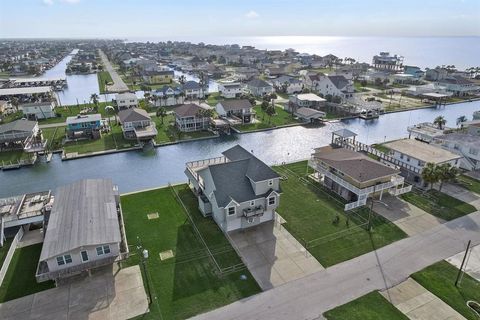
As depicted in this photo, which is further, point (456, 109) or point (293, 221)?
point (456, 109)

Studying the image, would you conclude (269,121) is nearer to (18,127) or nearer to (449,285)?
(18,127)

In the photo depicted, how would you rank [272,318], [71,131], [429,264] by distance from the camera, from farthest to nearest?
[71,131], [429,264], [272,318]

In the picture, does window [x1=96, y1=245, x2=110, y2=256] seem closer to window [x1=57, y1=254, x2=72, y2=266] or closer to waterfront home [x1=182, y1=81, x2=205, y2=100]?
window [x1=57, y1=254, x2=72, y2=266]

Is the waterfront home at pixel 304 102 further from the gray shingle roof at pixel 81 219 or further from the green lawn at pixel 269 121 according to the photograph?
the gray shingle roof at pixel 81 219

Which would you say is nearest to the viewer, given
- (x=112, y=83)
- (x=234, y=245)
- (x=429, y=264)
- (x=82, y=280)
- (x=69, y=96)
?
(x=82, y=280)

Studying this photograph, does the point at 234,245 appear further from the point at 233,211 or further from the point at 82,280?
the point at 82,280

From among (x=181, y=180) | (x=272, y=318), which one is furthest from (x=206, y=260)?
(x=181, y=180)

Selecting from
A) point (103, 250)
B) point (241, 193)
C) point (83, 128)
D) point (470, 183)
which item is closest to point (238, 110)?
point (83, 128)
